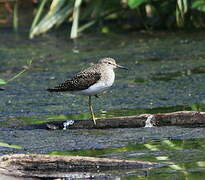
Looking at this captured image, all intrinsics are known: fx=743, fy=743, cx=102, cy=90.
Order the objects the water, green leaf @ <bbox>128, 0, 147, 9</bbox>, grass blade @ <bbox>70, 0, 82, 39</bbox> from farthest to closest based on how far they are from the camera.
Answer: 1. grass blade @ <bbox>70, 0, 82, 39</bbox>
2. green leaf @ <bbox>128, 0, 147, 9</bbox>
3. the water

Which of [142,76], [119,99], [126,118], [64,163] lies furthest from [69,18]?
[64,163]

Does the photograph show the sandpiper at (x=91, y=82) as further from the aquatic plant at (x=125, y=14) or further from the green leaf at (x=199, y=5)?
the aquatic plant at (x=125, y=14)

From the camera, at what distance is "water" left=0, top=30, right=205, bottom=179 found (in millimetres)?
7242

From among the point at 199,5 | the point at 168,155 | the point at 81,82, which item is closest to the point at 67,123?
the point at 81,82

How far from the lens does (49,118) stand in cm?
921

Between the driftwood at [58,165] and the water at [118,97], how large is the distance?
0.34 feet

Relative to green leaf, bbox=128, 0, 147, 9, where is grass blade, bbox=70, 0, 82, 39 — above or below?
below

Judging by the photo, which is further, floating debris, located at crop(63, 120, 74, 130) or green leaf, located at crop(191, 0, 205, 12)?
green leaf, located at crop(191, 0, 205, 12)

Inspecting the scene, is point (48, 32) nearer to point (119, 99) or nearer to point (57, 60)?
point (57, 60)

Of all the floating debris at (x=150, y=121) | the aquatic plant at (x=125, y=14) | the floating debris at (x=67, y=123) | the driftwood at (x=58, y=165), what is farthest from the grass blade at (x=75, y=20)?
the driftwood at (x=58, y=165)

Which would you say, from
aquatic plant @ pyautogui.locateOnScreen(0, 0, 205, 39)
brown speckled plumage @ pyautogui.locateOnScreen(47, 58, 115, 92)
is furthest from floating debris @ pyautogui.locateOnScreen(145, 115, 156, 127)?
aquatic plant @ pyautogui.locateOnScreen(0, 0, 205, 39)

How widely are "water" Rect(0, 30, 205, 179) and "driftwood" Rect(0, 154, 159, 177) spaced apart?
0.10m

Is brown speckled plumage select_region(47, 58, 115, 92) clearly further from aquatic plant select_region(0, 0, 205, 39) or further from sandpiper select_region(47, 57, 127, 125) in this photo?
aquatic plant select_region(0, 0, 205, 39)

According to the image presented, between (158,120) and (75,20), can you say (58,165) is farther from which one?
(75,20)
